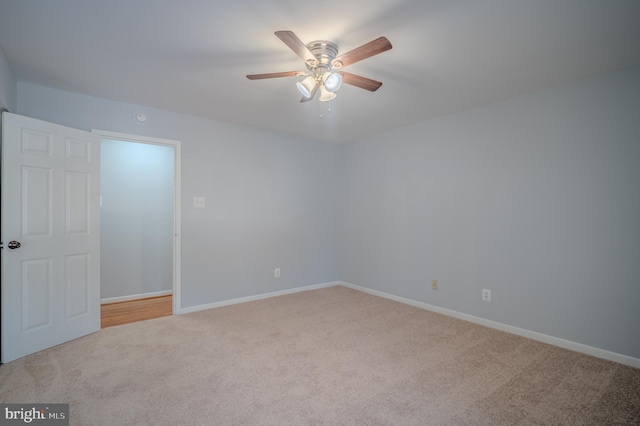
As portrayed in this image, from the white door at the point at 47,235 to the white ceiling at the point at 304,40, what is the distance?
1.97 ft

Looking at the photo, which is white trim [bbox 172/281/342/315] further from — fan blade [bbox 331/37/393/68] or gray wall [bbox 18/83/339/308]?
fan blade [bbox 331/37/393/68]

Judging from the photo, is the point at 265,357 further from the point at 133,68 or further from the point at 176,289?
the point at 133,68

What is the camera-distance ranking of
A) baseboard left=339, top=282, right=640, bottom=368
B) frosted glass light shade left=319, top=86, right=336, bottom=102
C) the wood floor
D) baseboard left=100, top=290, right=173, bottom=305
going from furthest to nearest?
baseboard left=100, top=290, right=173, bottom=305, the wood floor, baseboard left=339, top=282, right=640, bottom=368, frosted glass light shade left=319, top=86, right=336, bottom=102

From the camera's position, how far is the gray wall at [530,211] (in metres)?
2.57

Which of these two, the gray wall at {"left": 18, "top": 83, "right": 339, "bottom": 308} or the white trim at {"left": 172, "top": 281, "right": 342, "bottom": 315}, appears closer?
the gray wall at {"left": 18, "top": 83, "right": 339, "bottom": 308}

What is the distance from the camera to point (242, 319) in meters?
3.57

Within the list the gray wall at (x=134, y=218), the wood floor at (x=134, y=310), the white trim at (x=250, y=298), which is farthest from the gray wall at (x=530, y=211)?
the gray wall at (x=134, y=218)

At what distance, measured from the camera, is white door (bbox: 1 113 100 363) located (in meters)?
2.58

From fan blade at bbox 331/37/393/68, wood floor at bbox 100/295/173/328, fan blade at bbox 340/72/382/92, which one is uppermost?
fan blade at bbox 331/37/393/68

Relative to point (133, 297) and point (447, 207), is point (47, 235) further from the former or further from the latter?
point (447, 207)

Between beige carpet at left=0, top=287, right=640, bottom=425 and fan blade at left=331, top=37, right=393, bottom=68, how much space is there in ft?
7.15

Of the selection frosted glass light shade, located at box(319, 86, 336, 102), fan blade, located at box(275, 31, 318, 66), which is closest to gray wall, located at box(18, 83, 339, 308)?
frosted glass light shade, located at box(319, 86, 336, 102)

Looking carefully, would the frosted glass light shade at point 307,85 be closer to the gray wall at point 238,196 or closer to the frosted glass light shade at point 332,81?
the frosted glass light shade at point 332,81

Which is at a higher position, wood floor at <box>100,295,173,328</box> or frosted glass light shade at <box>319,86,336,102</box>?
frosted glass light shade at <box>319,86,336,102</box>
